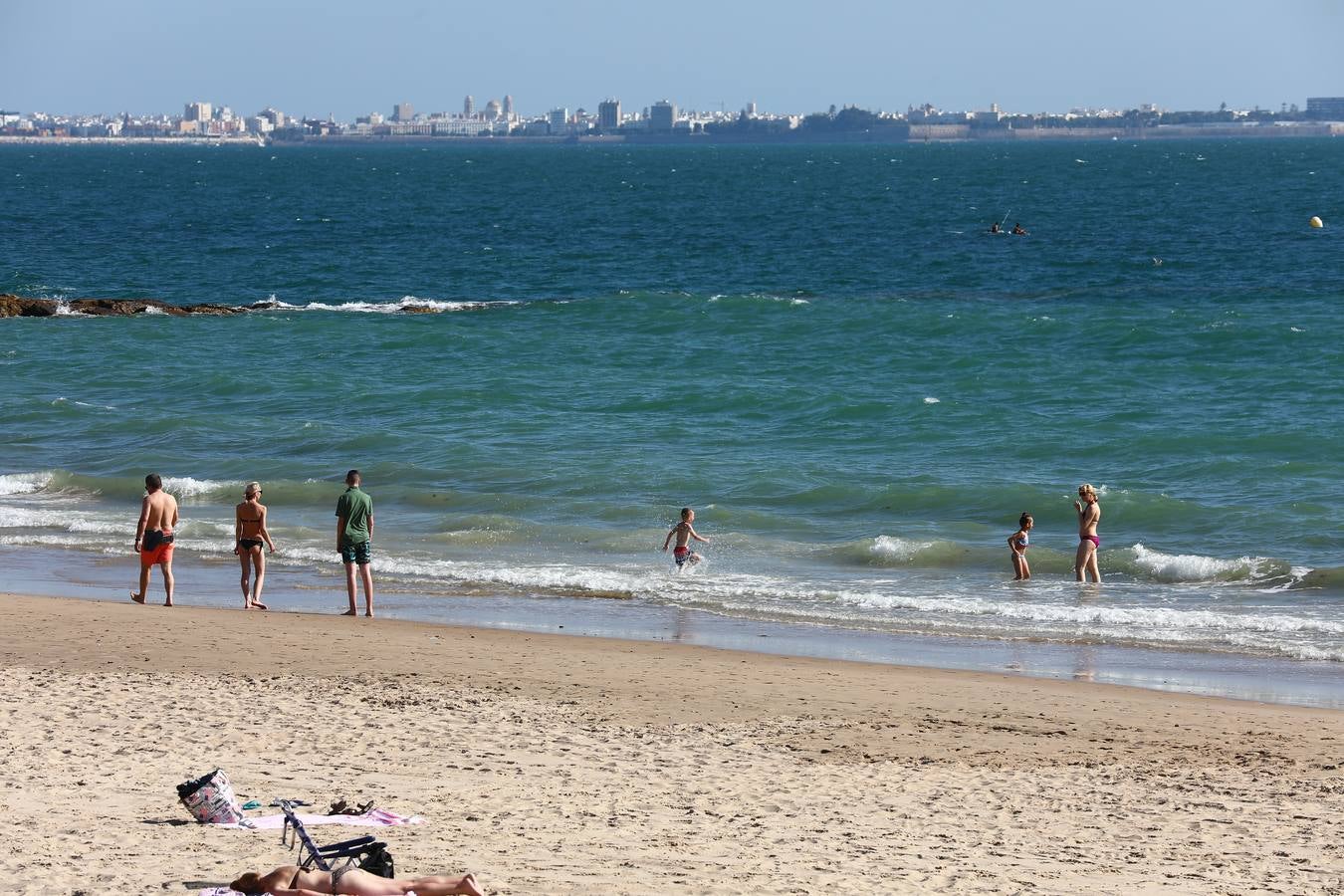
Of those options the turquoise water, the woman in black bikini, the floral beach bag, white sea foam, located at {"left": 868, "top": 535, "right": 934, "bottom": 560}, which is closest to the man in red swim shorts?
the woman in black bikini

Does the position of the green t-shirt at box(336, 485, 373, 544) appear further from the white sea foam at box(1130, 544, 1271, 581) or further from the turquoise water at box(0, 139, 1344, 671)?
the white sea foam at box(1130, 544, 1271, 581)

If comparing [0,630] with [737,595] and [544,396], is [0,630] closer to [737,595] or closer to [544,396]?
[737,595]

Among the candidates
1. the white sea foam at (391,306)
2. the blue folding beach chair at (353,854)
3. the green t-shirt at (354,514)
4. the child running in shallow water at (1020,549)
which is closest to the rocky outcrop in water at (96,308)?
the white sea foam at (391,306)

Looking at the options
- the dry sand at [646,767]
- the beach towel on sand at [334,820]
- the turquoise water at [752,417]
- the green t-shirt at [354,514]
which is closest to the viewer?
the dry sand at [646,767]

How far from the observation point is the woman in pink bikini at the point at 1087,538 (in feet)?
56.2

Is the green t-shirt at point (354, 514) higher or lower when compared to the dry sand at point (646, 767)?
higher

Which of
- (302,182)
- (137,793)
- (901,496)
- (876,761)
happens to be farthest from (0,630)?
(302,182)

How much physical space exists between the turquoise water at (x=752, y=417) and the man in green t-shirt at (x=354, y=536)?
1.05 metres

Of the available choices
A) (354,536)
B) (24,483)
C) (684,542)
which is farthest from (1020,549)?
(24,483)

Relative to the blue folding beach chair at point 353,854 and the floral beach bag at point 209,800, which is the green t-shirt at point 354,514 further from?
the blue folding beach chair at point 353,854

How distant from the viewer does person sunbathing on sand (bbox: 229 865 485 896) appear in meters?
7.34

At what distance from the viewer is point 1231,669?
13.5 meters

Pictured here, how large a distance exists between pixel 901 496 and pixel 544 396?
32.8 feet

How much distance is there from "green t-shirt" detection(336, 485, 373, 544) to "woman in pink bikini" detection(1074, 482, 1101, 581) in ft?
24.5
